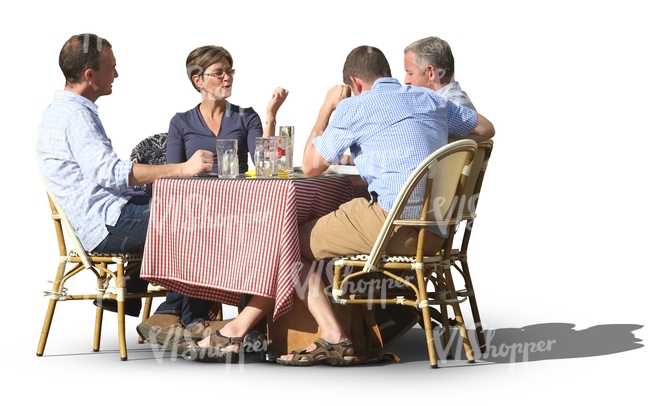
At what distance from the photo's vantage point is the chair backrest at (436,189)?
19.5ft

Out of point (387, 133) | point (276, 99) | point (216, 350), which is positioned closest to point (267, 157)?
point (276, 99)

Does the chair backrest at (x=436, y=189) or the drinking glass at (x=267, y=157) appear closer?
the chair backrest at (x=436, y=189)

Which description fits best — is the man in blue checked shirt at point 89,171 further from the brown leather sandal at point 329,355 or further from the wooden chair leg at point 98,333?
the brown leather sandal at point 329,355

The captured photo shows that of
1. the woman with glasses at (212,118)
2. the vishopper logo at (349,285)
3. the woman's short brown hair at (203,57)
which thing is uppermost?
the woman's short brown hair at (203,57)

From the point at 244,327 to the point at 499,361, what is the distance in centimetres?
143

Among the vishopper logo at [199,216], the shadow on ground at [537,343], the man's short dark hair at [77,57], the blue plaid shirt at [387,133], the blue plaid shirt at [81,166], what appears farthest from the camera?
the man's short dark hair at [77,57]

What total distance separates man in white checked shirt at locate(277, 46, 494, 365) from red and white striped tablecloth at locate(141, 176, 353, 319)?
0.52ft

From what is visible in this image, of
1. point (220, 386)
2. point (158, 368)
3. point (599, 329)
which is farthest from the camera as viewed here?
point (599, 329)

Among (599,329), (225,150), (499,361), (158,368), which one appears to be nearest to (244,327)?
(158,368)

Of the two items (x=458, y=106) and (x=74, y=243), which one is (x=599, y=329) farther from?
(x=74, y=243)

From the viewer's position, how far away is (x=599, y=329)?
7.31 metres

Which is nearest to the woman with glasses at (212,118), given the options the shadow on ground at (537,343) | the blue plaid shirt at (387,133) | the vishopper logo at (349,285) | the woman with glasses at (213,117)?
the woman with glasses at (213,117)

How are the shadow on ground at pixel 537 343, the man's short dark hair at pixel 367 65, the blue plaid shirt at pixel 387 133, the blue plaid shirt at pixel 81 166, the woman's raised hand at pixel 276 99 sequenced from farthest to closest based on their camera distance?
the woman's raised hand at pixel 276 99
the shadow on ground at pixel 537 343
the blue plaid shirt at pixel 81 166
the man's short dark hair at pixel 367 65
the blue plaid shirt at pixel 387 133

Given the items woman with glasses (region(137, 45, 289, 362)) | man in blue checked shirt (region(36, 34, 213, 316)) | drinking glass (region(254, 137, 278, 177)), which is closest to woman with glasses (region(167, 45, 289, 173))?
woman with glasses (region(137, 45, 289, 362))
